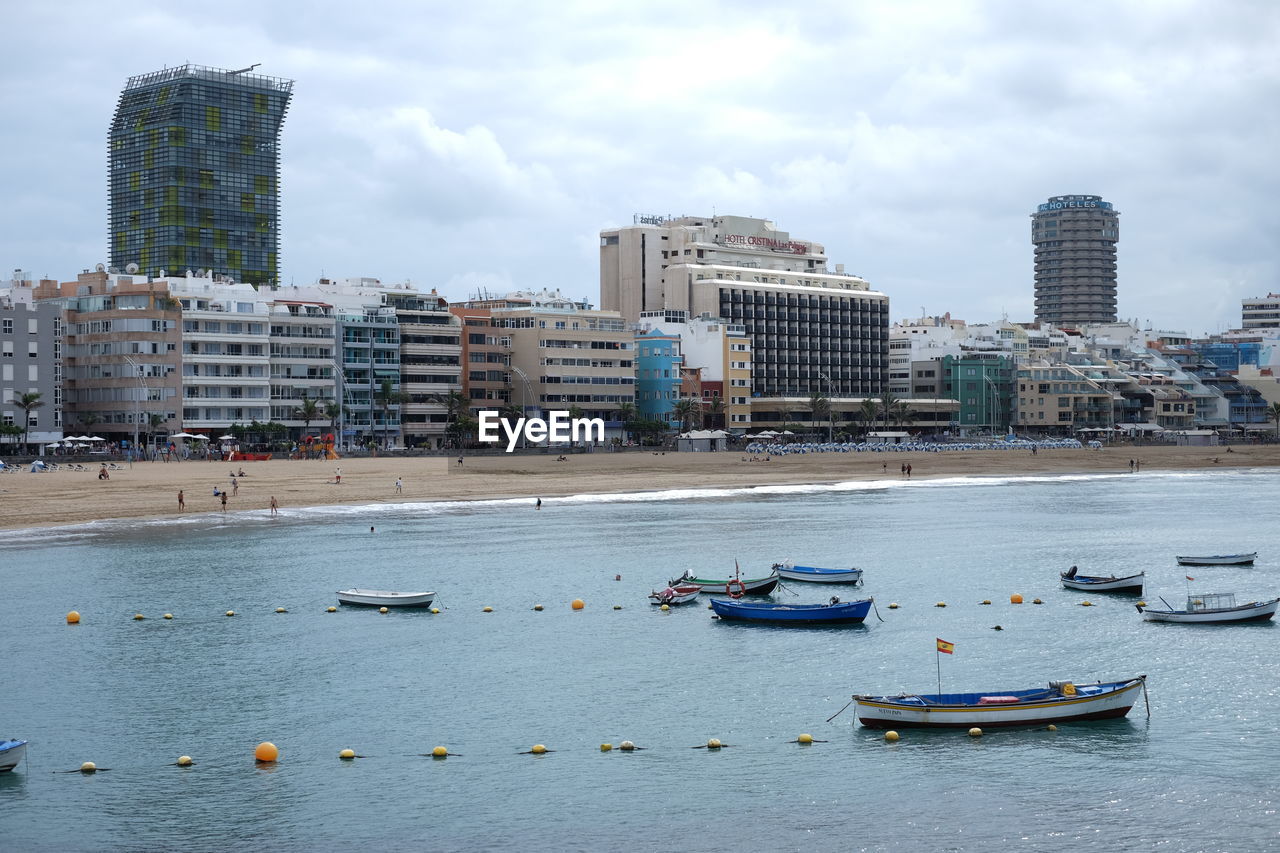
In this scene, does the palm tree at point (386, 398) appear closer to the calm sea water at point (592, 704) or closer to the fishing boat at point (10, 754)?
the calm sea water at point (592, 704)

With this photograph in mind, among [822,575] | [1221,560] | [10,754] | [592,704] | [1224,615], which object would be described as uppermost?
[822,575]

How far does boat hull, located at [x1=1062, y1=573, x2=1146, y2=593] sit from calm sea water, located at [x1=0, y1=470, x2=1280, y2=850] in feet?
2.62

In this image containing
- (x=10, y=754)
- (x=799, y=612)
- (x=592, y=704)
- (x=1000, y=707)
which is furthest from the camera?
(x=799, y=612)

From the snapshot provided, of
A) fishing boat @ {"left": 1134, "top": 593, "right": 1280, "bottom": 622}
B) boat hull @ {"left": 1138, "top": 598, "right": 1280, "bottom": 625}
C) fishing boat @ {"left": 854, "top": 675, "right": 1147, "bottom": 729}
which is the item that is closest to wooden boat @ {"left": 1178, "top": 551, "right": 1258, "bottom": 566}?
fishing boat @ {"left": 1134, "top": 593, "right": 1280, "bottom": 622}

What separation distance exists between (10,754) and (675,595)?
33853 millimetres

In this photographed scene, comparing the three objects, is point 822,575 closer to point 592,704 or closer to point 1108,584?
point 1108,584

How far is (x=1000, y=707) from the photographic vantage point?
147 ft

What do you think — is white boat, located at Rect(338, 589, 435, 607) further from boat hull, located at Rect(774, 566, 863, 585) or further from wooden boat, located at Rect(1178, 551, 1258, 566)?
wooden boat, located at Rect(1178, 551, 1258, 566)

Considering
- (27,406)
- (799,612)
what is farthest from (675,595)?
(27,406)

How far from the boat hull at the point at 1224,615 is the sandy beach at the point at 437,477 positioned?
72.1m

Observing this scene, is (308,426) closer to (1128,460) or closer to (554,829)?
(1128,460)

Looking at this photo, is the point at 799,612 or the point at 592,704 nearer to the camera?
the point at 592,704

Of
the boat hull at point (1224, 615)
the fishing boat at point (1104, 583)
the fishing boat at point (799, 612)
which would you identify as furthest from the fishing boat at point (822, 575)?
the boat hull at point (1224, 615)

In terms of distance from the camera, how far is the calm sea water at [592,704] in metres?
37.1
